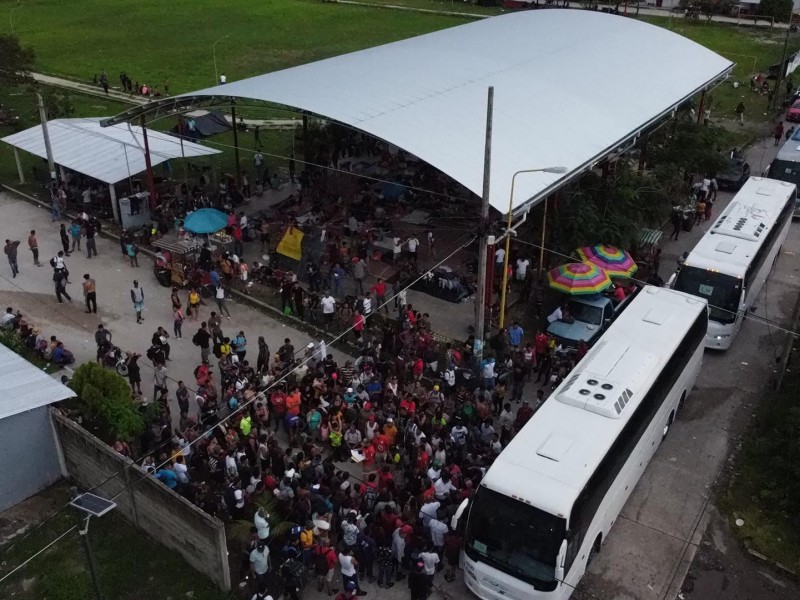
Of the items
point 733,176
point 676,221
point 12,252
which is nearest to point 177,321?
point 12,252

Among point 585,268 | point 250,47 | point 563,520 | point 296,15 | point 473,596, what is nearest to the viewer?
point 563,520

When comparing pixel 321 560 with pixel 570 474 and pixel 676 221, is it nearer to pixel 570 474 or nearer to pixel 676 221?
pixel 570 474

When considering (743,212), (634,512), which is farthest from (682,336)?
(743,212)

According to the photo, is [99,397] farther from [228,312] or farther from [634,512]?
[634,512]

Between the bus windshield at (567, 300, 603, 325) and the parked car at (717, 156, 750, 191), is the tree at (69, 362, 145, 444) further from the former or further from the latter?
the parked car at (717, 156, 750, 191)

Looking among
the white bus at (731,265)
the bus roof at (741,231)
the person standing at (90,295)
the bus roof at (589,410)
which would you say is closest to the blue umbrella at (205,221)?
the person standing at (90,295)

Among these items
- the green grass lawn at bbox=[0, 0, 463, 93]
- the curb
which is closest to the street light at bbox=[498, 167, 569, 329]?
the green grass lawn at bbox=[0, 0, 463, 93]
